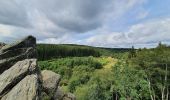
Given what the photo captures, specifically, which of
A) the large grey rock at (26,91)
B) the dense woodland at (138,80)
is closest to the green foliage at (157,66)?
the dense woodland at (138,80)

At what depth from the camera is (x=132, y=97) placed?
75.2 meters

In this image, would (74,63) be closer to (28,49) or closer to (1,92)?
(28,49)

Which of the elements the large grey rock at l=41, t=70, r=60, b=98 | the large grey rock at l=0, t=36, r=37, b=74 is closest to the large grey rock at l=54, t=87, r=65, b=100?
the large grey rock at l=41, t=70, r=60, b=98

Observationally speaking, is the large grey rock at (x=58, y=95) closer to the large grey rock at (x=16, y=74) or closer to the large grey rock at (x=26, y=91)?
the large grey rock at (x=16, y=74)

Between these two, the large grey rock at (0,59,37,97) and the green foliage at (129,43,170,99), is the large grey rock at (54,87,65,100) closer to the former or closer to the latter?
the large grey rock at (0,59,37,97)

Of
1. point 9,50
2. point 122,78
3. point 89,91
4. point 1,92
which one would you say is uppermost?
point 9,50

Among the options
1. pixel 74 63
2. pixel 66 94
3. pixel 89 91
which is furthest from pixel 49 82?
pixel 74 63

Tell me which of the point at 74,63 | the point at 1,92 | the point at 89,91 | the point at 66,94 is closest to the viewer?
the point at 1,92

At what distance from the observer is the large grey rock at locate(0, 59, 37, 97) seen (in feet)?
81.8

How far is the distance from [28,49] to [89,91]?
6211 cm

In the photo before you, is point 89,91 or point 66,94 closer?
point 66,94

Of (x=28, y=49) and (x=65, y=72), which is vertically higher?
(x=28, y=49)

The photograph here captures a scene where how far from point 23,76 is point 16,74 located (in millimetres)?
749

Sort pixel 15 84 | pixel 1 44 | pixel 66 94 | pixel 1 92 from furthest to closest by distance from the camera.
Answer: pixel 66 94
pixel 1 44
pixel 15 84
pixel 1 92
